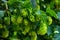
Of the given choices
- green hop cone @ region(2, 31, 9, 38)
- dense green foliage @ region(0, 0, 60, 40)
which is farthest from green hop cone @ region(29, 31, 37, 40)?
green hop cone @ region(2, 31, 9, 38)

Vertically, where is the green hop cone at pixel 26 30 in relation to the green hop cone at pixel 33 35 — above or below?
above

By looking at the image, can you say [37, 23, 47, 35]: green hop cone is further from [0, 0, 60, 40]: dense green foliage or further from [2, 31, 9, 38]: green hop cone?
[2, 31, 9, 38]: green hop cone

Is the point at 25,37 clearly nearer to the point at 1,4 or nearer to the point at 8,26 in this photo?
the point at 8,26

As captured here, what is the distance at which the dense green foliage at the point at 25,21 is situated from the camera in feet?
3.03

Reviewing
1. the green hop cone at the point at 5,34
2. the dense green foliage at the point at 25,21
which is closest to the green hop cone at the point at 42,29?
the dense green foliage at the point at 25,21

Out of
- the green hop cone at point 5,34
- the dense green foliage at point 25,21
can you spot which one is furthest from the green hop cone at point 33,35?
the green hop cone at point 5,34

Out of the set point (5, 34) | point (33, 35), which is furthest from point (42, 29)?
point (5, 34)

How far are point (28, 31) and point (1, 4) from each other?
205 millimetres

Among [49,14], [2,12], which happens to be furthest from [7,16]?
[49,14]

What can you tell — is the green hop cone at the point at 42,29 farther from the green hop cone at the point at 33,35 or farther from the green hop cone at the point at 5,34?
the green hop cone at the point at 5,34

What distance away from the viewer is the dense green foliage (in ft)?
3.03

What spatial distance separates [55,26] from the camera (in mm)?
1085

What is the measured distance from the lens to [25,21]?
36.1 inches

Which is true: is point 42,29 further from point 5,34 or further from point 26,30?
point 5,34
